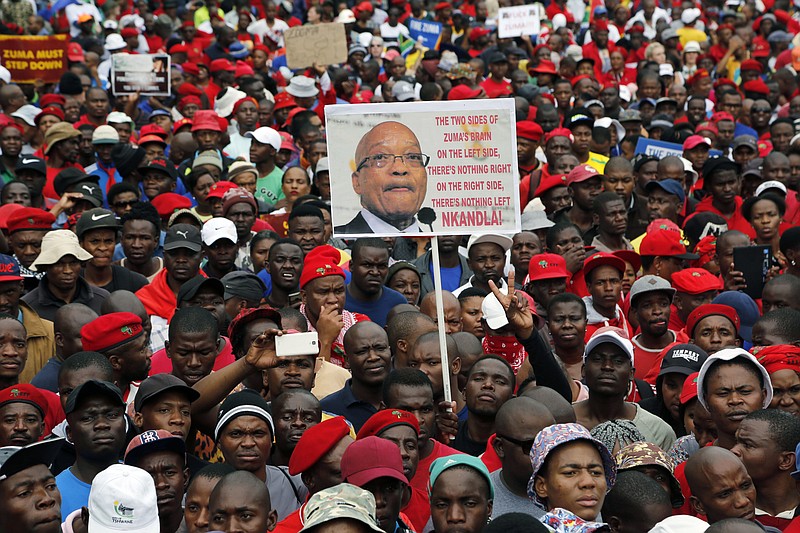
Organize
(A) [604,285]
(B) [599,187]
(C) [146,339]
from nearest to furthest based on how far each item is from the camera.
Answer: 1. (C) [146,339]
2. (A) [604,285]
3. (B) [599,187]

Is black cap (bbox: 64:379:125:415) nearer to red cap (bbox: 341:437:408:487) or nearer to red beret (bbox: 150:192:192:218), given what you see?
red cap (bbox: 341:437:408:487)

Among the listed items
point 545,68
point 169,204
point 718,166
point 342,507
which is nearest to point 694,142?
point 718,166

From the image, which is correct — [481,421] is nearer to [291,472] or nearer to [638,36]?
[291,472]

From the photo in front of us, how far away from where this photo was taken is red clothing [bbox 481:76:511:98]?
1711cm

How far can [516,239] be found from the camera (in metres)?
10.5

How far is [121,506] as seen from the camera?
548 centimetres

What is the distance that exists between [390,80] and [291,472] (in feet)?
40.7

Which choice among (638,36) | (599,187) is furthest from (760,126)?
(599,187)

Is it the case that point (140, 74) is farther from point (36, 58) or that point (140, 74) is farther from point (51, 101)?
point (36, 58)

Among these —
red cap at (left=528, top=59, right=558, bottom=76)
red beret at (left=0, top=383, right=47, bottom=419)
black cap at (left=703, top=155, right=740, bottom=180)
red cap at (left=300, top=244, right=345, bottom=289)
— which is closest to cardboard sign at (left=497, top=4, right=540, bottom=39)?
red cap at (left=528, top=59, right=558, bottom=76)

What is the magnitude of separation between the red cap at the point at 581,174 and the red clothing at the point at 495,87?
17.1 ft

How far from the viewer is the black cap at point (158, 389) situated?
6.86 meters

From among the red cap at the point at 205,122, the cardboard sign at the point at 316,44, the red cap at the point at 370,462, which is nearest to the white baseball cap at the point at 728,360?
the red cap at the point at 370,462

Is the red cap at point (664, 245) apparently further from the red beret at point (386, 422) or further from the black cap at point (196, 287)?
the red beret at point (386, 422)
